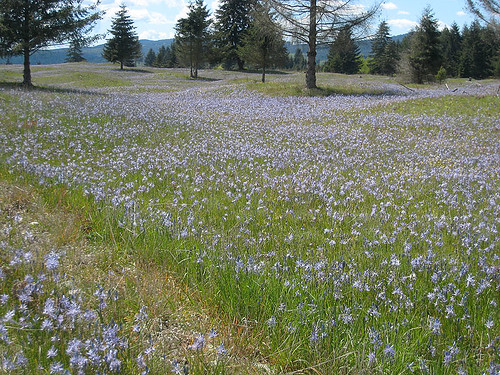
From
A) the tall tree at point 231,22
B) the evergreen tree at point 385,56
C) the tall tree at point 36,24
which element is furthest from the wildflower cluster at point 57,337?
the evergreen tree at point 385,56

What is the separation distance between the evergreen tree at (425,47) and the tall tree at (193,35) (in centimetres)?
2683

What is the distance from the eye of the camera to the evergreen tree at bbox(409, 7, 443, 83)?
42875mm

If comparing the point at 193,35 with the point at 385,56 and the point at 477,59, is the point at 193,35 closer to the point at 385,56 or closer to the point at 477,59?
the point at 385,56

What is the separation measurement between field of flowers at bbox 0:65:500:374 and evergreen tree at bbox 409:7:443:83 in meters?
37.6

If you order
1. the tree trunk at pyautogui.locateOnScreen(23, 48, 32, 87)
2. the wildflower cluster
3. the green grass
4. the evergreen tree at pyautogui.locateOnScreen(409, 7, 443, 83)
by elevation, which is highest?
the evergreen tree at pyautogui.locateOnScreen(409, 7, 443, 83)

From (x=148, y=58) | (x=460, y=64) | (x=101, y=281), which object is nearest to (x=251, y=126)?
(x=101, y=281)

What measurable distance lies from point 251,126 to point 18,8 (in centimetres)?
1764

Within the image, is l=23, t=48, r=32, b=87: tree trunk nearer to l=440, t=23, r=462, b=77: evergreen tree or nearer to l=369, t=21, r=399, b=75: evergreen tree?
l=369, t=21, r=399, b=75: evergreen tree

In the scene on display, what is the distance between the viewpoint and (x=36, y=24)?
71.4 ft

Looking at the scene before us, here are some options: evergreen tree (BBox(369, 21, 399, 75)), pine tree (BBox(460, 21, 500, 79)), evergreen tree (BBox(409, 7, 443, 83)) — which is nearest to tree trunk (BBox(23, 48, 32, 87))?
evergreen tree (BBox(409, 7, 443, 83))

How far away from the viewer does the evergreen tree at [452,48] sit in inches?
3142

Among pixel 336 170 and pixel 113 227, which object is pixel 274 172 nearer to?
pixel 336 170

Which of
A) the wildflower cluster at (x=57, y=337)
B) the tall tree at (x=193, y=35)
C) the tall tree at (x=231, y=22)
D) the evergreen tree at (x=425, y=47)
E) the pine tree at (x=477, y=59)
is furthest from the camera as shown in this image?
the pine tree at (x=477, y=59)

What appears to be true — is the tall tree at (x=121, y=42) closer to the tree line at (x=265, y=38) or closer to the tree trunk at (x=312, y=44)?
the tree line at (x=265, y=38)
